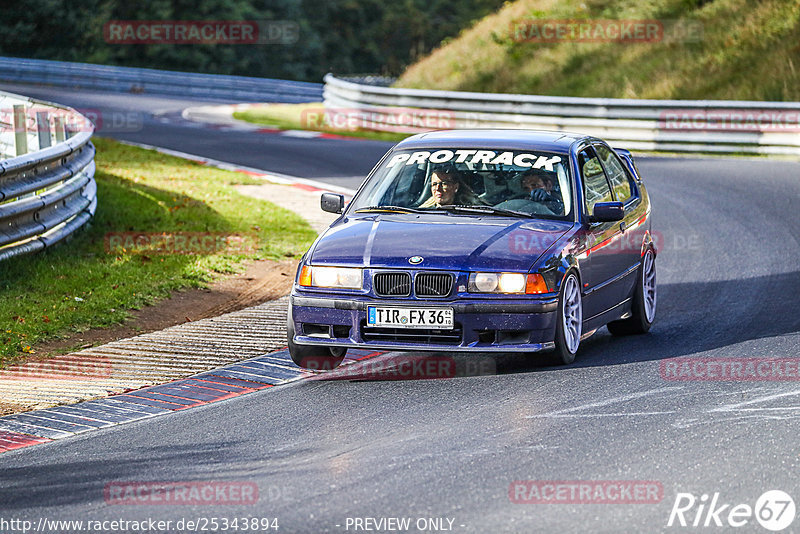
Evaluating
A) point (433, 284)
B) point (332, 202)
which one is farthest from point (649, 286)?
point (433, 284)

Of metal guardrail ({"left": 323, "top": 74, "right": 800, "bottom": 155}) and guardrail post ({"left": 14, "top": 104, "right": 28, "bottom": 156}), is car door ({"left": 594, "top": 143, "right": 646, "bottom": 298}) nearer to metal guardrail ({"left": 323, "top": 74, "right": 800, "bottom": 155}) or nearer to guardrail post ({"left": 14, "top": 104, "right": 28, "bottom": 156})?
guardrail post ({"left": 14, "top": 104, "right": 28, "bottom": 156})

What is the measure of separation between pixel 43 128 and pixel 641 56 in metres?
20.1

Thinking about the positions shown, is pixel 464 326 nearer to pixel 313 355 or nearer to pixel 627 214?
pixel 313 355

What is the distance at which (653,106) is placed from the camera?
25.6 m

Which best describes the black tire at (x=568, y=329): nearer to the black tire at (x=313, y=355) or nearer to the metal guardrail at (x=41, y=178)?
the black tire at (x=313, y=355)

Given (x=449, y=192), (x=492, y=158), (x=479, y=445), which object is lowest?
(x=479, y=445)

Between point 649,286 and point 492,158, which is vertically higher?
point 492,158

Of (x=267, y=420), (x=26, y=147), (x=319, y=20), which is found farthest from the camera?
(x=319, y=20)

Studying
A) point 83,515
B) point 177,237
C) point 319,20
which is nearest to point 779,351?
point 83,515

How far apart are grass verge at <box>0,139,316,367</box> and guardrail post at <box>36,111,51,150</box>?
1039mm

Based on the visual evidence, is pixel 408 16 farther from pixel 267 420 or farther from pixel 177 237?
pixel 267 420

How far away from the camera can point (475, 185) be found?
9500mm

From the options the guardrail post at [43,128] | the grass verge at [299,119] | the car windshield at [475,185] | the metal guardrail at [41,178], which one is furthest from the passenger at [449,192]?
the grass verge at [299,119]

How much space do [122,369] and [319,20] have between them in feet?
200
